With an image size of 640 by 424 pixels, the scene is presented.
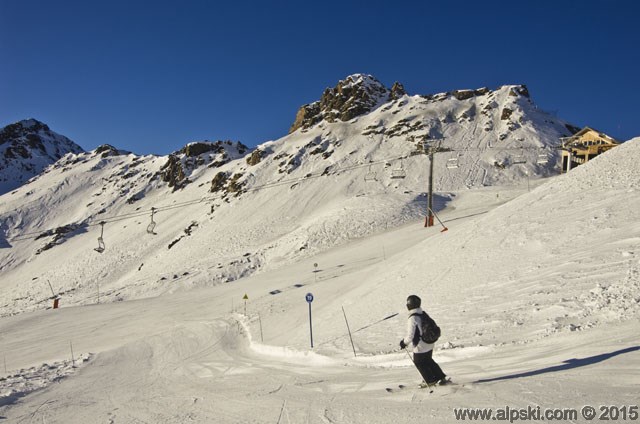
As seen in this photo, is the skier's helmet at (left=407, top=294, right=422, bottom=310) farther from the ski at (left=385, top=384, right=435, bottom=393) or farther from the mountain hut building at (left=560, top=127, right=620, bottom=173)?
the mountain hut building at (left=560, top=127, right=620, bottom=173)

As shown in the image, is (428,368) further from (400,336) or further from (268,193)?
(268,193)

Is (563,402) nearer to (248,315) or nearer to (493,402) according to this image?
(493,402)

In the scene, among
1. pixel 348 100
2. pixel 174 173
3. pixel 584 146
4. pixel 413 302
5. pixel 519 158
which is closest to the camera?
pixel 413 302

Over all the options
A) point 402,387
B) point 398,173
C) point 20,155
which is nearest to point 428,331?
point 402,387

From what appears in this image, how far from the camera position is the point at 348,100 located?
10706 cm

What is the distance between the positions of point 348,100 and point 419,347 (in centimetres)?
10564

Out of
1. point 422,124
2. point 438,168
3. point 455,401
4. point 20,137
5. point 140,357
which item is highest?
point 20,137

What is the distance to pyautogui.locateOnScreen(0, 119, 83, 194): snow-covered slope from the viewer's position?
6235 inches

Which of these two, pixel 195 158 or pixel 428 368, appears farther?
pixel 195 158

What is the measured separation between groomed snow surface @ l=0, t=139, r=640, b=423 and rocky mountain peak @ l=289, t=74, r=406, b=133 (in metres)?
83.7

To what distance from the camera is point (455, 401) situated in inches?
228

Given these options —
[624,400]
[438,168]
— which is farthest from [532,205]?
[438,168]

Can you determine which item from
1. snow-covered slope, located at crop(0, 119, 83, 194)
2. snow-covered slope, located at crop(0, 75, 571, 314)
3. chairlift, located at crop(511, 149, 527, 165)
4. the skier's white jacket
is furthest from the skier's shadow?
snow-covered slope, located at crop(0, 119, 83, 194)

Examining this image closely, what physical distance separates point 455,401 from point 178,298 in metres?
26.9
